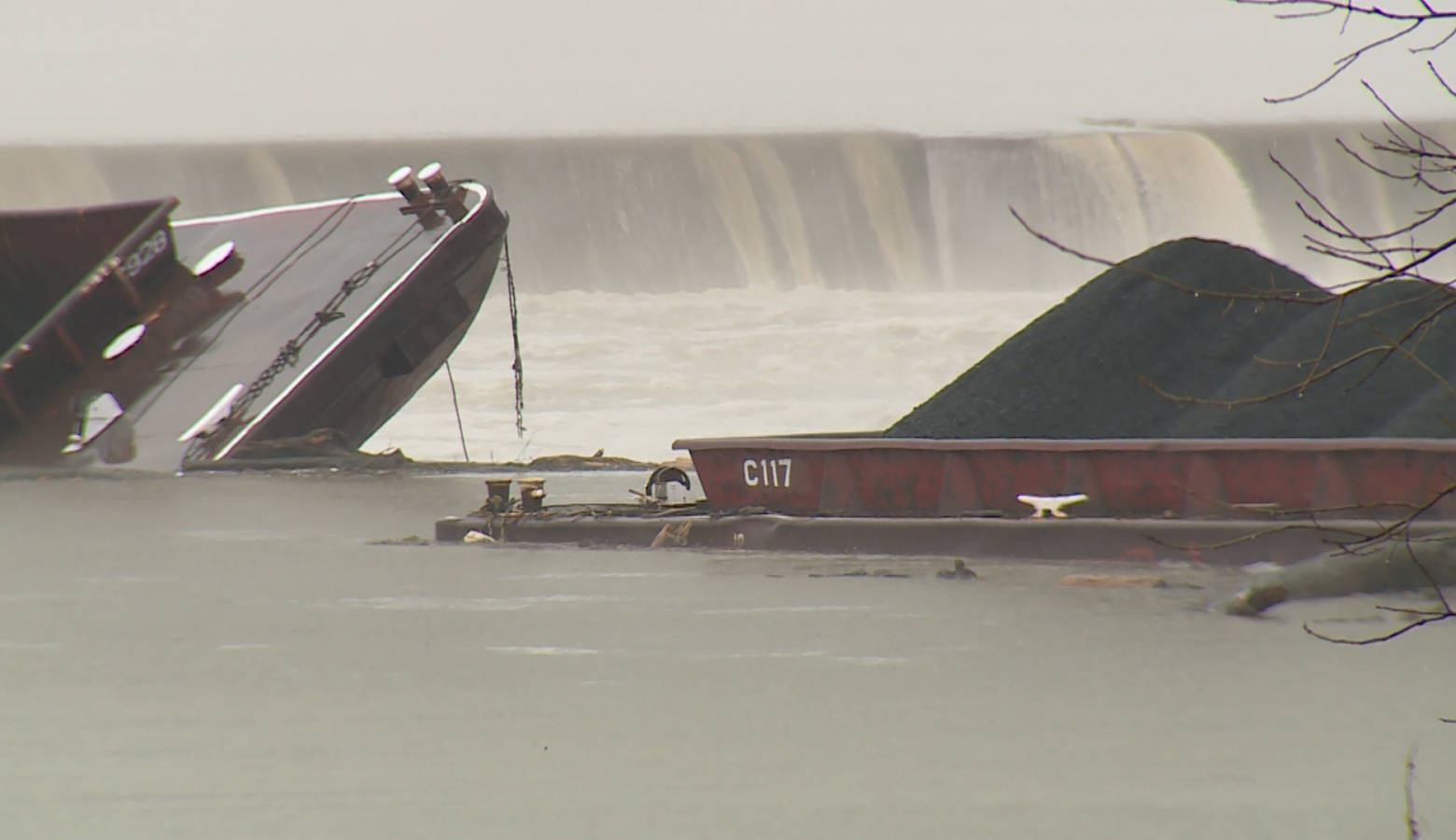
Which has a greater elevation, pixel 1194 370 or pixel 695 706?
pixel 1194 370

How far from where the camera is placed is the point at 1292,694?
26.8 ft

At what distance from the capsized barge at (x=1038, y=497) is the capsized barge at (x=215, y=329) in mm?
7609

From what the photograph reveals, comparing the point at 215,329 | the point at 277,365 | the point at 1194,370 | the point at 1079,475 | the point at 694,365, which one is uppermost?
the point at 694,365

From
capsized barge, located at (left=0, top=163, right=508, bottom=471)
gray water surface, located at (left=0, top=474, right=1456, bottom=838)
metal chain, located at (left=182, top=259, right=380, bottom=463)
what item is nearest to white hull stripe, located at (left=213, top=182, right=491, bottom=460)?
capsized barge, located at (left=0, top=163, right=508, bottom=471)

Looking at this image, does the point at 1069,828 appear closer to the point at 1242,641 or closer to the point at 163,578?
the point at 1242,641

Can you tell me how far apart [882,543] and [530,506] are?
3.40 meters

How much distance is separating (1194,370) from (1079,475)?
2.63 meters

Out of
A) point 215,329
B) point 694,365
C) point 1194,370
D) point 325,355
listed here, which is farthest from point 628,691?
point 694,365

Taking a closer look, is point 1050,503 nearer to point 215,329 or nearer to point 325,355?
point 325,355

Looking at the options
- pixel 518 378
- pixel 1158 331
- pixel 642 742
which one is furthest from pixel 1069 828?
pixel 518 378

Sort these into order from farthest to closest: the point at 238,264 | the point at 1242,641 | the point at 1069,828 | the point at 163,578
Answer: the point at 238,264 → the point at 163,578 → the point at 1242,641 → the point at 1069,828

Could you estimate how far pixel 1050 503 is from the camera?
1353cm

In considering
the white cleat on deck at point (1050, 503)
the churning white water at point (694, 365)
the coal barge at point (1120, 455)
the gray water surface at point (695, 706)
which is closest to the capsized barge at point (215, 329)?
the coal barge at point (1120, 455)

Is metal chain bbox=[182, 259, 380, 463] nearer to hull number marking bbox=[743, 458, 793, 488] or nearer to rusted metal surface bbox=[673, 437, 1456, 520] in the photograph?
rusted metal surface bbox=[673, 437, 1456, 520]
